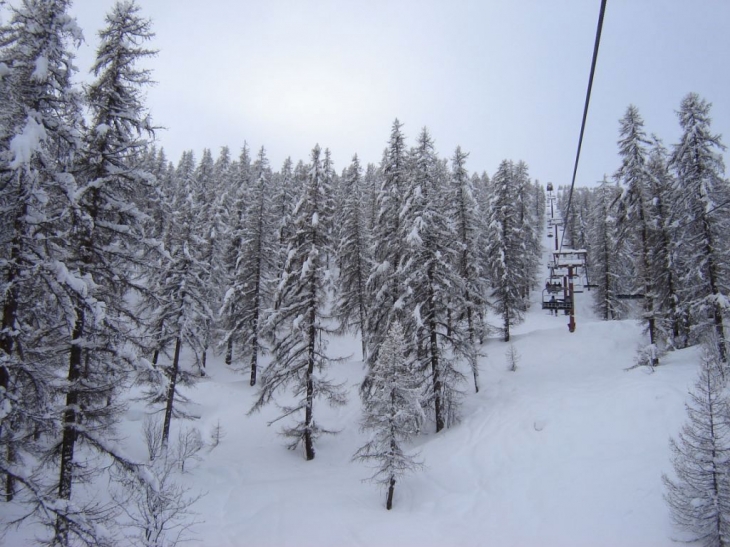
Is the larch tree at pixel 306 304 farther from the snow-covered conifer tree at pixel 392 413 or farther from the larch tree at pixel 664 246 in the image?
the larch tree at pixel 664 246

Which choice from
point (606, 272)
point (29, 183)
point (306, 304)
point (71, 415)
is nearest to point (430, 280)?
point (306, 304)

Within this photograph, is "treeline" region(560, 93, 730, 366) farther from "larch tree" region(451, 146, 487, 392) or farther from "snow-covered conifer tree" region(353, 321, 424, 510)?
"snow-covered conifer tree" region(353, 321, 424, 510)

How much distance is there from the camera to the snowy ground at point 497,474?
41.3 feet

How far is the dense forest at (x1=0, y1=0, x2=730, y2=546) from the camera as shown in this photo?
8211 mm

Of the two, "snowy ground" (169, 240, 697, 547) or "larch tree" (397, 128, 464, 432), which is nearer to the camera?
"snowy ground" (169, 240, 697, 547)

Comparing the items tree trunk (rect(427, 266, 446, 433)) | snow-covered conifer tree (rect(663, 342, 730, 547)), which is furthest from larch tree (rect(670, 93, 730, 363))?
tree trunk (rect(427, 266, 446, 433))

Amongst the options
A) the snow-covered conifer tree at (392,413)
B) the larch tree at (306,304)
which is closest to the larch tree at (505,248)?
the larch tree at (306,304)

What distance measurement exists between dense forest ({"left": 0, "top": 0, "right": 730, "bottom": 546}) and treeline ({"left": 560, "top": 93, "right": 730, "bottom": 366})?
140mm

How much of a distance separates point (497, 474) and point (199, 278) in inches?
692

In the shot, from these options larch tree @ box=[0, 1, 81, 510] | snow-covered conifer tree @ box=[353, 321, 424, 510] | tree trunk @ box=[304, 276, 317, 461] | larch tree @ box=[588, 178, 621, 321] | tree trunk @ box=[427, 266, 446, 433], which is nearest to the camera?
larch tree @ box=[0, 1, 81, 510]

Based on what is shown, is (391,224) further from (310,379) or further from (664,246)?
(664,246)

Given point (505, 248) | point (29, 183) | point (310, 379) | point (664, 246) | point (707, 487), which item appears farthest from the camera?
point (505, 248)

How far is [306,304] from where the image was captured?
797 inches

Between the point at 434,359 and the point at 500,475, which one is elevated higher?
the point at 434,359
